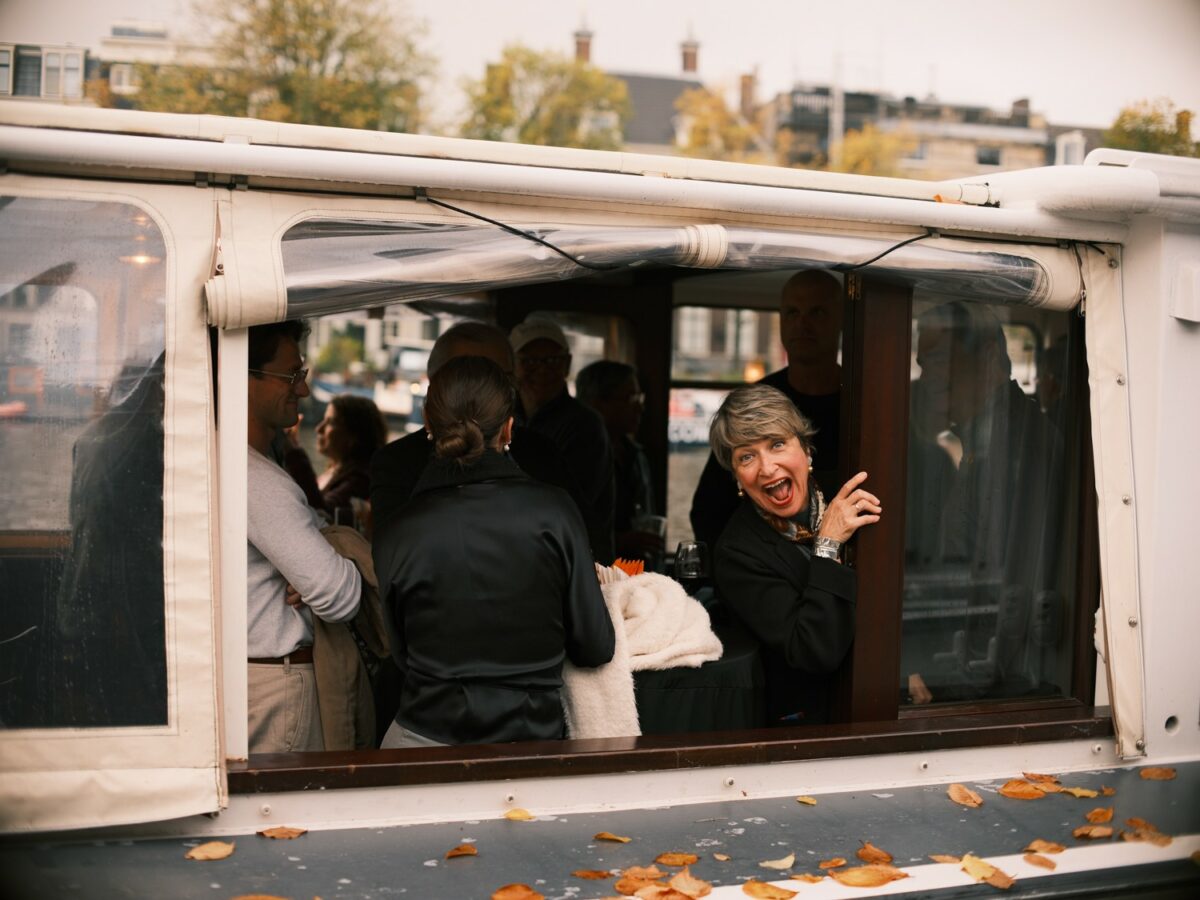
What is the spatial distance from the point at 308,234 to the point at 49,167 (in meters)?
0.65

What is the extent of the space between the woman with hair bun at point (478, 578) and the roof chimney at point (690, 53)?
199 feet

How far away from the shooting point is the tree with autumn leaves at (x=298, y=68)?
74.2 ft

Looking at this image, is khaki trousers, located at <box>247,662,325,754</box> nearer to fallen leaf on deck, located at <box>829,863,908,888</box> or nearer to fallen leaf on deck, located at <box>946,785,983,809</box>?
fallen leaf on deck, located at <box>829,863,908,888</box>

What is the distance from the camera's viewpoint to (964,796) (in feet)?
11.5

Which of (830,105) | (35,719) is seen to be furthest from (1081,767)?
(830,105)

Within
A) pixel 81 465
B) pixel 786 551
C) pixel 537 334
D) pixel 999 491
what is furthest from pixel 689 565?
pixel 81 465

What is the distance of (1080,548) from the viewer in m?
3.99

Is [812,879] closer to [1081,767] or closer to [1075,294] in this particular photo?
[1081,767]

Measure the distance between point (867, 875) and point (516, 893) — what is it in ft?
3.04

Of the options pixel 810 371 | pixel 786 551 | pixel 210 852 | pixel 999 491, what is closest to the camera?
pixel 210 852

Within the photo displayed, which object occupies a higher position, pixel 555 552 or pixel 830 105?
pixel 830 105

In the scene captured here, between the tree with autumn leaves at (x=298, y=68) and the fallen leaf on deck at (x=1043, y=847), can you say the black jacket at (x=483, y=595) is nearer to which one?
the fallen leaf on deck at (x=1043, y=847)

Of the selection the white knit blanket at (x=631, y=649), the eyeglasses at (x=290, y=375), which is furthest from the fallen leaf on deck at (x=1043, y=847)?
the eyeglasses at (x=290, y=375)

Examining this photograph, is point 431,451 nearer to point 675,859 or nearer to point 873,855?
point 675,859
